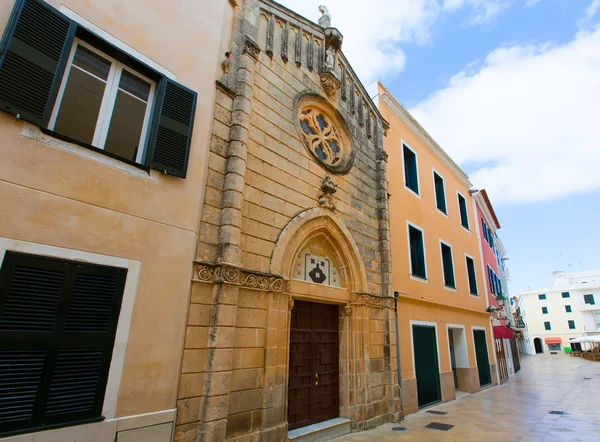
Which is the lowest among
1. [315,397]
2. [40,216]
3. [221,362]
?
[315,397]

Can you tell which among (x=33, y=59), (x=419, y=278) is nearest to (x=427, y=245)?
(x=419, y=278)

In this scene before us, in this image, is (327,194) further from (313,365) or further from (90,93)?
(90,93)

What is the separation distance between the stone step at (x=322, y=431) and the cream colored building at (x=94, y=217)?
280 centimetres

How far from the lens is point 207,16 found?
5918 mm

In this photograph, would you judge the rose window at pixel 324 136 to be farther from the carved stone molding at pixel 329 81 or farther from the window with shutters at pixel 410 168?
the window with shutters at pixel 410 168

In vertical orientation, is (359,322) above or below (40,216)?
below

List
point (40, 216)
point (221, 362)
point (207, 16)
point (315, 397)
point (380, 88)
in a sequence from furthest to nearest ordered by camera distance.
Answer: point (380, 88) < point (315, 397) < point (207, 16) < point (221, 362) < point (40, 216)

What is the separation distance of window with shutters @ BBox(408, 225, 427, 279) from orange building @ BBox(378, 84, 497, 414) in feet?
0.11

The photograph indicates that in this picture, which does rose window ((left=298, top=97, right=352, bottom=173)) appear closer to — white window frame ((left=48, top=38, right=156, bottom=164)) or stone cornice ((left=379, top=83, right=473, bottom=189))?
white window frame ((left=48, top=38, right=156, bottom=164))

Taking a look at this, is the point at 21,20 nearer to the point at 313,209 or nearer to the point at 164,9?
the point at 164,9

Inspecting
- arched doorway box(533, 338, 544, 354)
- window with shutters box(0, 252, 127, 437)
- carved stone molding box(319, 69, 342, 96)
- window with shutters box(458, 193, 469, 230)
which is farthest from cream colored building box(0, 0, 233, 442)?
arched doorway box(533, 338, 544, 354)

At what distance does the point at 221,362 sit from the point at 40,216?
2.93 meters

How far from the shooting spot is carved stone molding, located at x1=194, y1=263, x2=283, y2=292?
4921mm

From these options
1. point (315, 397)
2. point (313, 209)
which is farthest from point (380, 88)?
point (315, 397)
